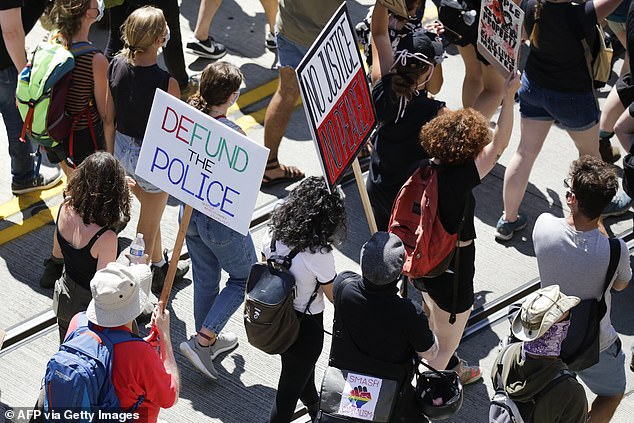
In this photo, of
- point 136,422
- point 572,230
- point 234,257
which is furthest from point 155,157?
point 572,230

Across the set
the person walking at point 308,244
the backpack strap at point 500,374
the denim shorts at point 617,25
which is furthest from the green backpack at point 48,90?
the denim shorts at point 617,25

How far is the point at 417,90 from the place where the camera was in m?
5.87

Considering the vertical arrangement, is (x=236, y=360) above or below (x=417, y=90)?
below

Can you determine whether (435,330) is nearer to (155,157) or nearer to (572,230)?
(572,230)

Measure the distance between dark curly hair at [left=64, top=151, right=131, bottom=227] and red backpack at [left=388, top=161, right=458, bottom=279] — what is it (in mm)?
1461

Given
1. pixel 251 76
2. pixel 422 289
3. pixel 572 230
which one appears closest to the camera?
pixel 572 230

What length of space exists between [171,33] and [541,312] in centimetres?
470

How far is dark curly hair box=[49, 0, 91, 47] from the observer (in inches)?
241

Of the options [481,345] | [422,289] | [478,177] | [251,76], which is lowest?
[251,76]

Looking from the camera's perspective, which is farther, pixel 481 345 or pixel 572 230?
pixel 481 345

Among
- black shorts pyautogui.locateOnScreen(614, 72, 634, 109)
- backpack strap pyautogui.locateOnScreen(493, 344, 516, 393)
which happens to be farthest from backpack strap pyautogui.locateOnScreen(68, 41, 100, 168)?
black shorts pyautogui.locateOnScreen(614, 72, 634, 109)

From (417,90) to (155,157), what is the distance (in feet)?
5.44

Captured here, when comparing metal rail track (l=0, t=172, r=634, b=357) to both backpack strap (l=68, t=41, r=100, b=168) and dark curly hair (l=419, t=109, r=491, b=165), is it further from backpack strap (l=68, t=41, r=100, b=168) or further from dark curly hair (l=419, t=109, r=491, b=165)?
dark curly hair (l=419, t=109, r=491, b=165)

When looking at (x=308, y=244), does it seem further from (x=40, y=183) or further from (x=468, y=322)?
(x=40, y=183)
